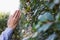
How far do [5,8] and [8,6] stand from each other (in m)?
0.16

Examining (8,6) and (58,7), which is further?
(8,6)

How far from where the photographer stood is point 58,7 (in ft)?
3.37

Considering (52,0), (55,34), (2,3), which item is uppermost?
(2,3)

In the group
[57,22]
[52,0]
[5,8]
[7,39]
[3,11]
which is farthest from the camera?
[5,8]

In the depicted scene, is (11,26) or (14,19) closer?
(14,19)

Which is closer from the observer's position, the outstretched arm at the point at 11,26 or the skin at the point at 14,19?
the skin at the point at 14,19

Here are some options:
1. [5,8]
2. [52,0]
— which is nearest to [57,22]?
[52,0]

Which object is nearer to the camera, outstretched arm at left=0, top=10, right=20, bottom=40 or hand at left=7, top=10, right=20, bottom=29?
hand at left=7, top=10, right=20, bottom=29

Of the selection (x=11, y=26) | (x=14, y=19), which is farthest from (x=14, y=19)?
(x=11, y=26)

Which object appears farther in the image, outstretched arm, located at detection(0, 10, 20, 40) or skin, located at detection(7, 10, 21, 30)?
outstretched arm, located at detection(0, 10, 20, 40)

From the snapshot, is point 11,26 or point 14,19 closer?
point 14,19

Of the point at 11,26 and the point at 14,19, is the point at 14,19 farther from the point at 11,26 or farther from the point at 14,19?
the point at 11,26

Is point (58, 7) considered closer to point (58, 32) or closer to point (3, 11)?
point (58, 32)

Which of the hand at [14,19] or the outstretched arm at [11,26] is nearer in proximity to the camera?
the hand at [14,19]
